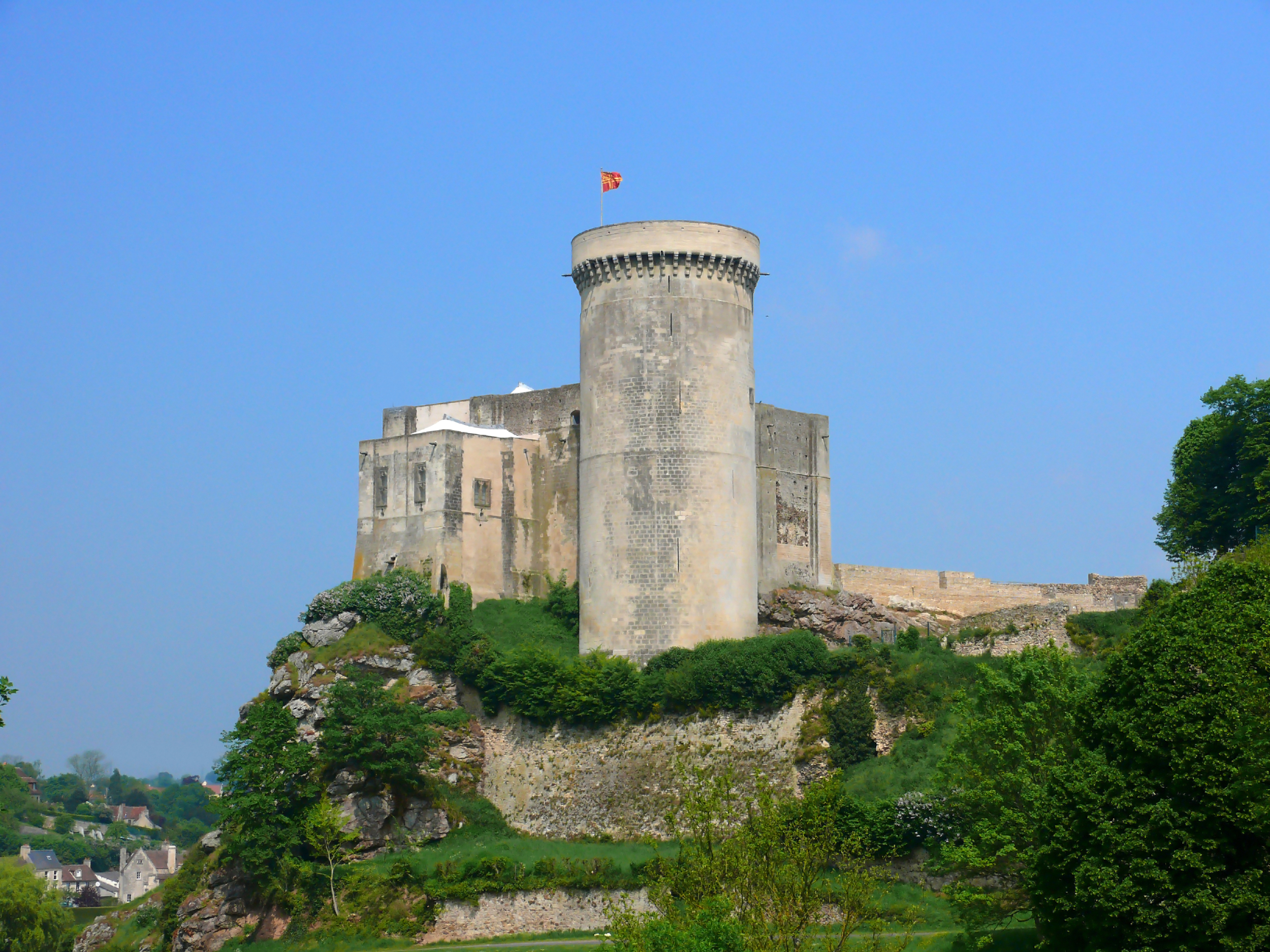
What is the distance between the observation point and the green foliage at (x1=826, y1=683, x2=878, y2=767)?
5367cm

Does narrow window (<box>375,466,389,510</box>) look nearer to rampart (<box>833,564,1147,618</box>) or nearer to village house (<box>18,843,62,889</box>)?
rampart (<box>833,564,1147,618</box>)

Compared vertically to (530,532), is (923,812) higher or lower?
lower

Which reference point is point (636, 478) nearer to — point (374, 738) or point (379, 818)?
point (374, 738)

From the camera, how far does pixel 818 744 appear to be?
→ 5441 cm

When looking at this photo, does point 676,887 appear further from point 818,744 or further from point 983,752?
point 818,744

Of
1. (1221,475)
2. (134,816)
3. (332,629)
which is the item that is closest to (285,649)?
(332,629)

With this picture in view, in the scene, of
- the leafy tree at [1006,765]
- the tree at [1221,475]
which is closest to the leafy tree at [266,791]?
the leafy tree at [1006,765]

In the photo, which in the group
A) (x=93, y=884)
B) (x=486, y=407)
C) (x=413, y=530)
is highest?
(x=486, y=407)

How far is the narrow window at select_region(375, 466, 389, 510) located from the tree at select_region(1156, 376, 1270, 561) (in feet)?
89.3

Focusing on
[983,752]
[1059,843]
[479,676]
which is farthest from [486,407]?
[1059,843]

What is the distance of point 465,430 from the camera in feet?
214

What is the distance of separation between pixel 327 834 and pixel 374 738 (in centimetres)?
339

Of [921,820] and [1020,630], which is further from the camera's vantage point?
[1020,630]

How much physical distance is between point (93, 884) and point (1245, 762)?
110252mm
